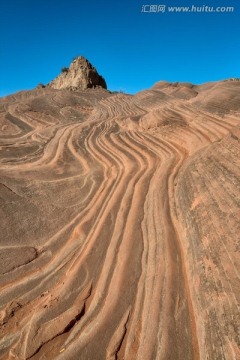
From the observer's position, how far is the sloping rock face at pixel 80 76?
2556cm

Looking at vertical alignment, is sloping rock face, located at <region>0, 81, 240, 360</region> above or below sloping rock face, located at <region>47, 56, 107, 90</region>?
below

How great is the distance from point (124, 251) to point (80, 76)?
82.5 feet

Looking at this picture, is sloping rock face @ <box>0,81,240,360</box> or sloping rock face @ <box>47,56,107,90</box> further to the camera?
sloping rock face @ <box>47,56,107,90</box>

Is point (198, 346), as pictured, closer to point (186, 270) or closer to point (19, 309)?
point (186, 270)

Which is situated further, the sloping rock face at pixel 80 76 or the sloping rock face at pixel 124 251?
the sloping rock face at pixel 80 76

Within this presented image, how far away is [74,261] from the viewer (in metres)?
3.66

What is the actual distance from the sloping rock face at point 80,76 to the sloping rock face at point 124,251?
19.7m

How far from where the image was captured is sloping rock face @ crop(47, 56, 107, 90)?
2556 centimetres

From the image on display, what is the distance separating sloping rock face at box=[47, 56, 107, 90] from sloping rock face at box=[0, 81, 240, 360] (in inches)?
776

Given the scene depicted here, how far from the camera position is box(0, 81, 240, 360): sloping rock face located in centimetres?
259

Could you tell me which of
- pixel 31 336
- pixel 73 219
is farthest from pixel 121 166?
pixel 31 336

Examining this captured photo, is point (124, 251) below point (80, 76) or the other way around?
below

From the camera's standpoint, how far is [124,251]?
381cm

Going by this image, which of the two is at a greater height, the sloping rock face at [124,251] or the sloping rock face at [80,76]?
the sloping rock face at [80,76]
